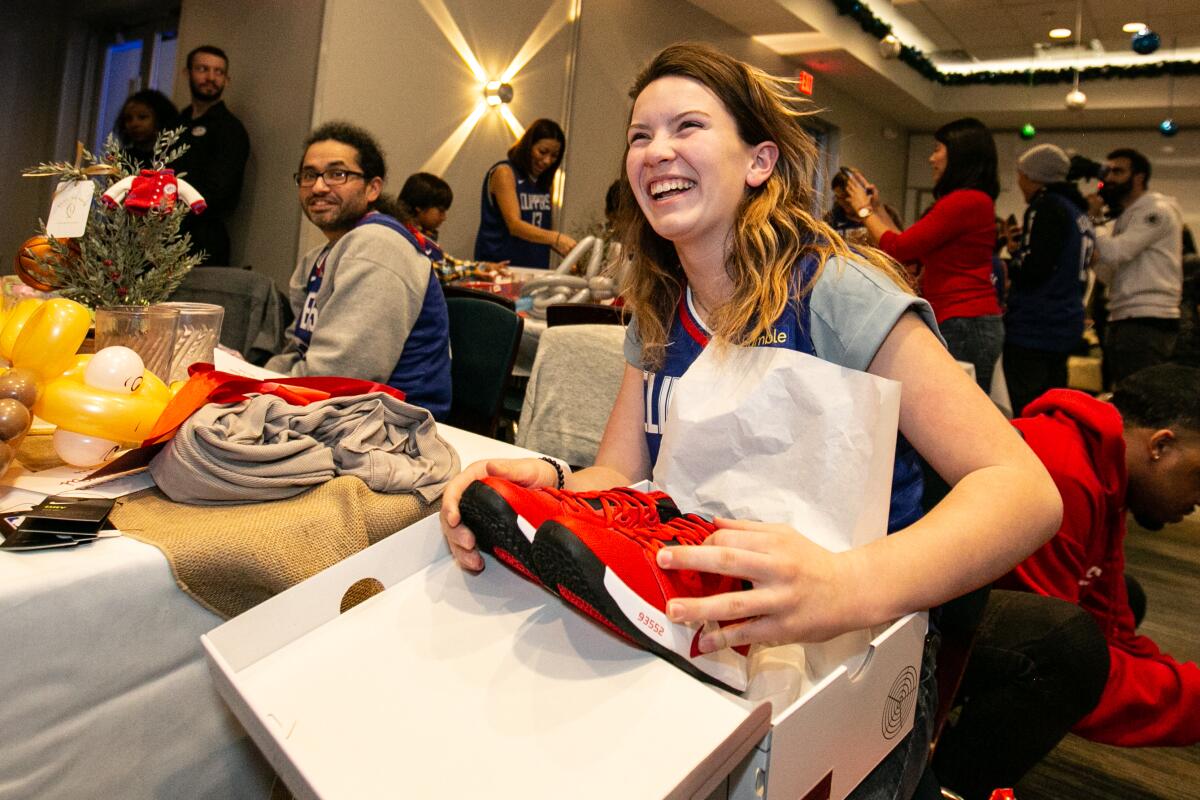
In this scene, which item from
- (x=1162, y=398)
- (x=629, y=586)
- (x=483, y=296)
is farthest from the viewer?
(x=483, y=296)

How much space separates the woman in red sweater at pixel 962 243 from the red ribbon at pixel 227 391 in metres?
2.53

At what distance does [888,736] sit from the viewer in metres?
0.74

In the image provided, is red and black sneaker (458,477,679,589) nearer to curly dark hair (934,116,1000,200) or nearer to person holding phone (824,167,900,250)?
curly dark hair (934,116,1000,200)

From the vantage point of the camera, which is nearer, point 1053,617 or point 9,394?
point 9,394

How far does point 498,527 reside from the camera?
2.28 feet

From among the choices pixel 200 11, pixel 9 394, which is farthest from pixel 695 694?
pixel 200 11

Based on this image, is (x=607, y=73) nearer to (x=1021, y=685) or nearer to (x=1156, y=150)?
(x=1021, y=685)

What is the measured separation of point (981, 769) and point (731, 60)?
1132 mm

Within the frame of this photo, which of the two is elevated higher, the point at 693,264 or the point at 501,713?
the point at 693,264

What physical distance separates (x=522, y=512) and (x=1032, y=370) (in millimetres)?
3838

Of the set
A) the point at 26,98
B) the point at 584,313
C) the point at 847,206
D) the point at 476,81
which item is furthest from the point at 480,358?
the point at 26,98

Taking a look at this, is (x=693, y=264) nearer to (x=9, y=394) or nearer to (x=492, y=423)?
(x=9, y=394)

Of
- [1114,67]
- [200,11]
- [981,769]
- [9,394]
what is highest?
[1114,67]

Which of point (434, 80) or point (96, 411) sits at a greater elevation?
point (434, 80)
